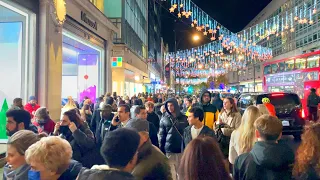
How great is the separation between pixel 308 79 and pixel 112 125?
16559 mm

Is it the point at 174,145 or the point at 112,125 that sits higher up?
the point at 112,125

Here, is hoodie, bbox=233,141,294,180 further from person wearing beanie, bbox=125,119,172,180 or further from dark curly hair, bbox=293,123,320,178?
person wearing beanie, bbox=125,119,172,180

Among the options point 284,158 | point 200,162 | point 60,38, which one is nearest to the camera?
point 200,162

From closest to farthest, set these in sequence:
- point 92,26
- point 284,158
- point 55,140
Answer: point 55,140 < point 284,158 < point 92,26

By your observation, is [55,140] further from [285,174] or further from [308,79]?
[308,79]

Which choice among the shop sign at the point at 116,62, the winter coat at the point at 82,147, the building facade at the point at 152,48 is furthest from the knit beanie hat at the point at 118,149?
the building facade at the point at 152,48

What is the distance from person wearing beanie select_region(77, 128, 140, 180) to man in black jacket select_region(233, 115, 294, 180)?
1273mm

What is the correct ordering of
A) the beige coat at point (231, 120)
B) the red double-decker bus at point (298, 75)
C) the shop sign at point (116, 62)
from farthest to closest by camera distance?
1. the shop sign at point (116, 62)
2. the red double-decker bus at point (298, 75)
3. the beige coat at point (231, 120)

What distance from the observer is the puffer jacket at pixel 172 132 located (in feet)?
20.4

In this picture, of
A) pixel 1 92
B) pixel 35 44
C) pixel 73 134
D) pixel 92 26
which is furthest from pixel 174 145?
pixel 92 26

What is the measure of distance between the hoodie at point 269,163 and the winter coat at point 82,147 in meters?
2.40

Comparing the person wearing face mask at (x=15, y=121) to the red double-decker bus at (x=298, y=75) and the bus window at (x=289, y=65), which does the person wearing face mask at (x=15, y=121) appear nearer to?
the red double-decker bus at (x=298, y=75)

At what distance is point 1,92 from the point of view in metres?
10.4

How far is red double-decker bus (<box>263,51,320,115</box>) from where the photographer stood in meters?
18.5
